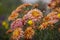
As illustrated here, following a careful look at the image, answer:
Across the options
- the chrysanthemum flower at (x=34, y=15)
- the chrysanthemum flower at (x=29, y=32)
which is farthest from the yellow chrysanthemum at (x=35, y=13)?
the chrysanthemum flower at (x=29, y=32)

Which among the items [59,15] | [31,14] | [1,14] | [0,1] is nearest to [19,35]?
[31,14]

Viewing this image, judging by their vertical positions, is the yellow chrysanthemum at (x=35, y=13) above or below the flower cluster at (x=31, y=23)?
above

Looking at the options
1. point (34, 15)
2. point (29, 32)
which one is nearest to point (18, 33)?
point (29, 32)

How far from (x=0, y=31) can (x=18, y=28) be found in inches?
64.5

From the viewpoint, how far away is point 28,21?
2578 mm

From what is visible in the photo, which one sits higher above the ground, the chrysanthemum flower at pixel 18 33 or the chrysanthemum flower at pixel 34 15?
the chrysanthemum flower at pixel 34 15

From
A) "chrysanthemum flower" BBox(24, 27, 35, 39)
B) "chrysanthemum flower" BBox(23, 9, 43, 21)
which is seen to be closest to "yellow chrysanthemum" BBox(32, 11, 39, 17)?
"chrysanthemum flower" BBox(23, 9, 43, 21)

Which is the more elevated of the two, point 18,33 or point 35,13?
point 35,13

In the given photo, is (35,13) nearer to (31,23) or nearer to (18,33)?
(31,23)

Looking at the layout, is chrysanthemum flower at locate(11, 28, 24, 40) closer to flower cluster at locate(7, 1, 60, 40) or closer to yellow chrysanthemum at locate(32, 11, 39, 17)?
flower cluster at locate(7, 1, 60, 40)

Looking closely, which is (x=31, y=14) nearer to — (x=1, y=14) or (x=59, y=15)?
(x=59, y=15)

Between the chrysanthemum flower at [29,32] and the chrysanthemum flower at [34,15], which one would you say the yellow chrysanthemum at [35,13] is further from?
the chrysanthemum flower at [29,32]

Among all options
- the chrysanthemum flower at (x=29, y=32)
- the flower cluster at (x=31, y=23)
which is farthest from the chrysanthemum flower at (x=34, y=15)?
the chrysanthemum flower at (x=29, y=32)

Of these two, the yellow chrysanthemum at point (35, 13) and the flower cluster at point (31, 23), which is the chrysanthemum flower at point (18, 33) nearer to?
the flower cluster at point (31, 23)
